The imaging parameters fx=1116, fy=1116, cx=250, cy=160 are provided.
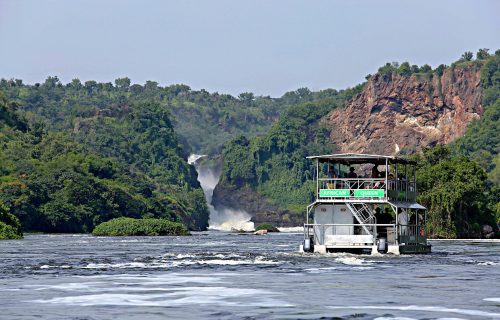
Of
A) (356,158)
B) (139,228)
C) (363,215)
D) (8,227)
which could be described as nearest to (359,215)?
(363,215)

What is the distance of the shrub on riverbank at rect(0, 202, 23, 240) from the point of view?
450 ft

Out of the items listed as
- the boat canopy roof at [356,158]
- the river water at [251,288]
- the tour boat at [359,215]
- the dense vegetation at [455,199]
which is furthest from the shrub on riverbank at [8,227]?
the boat canopy roof at [356,158]

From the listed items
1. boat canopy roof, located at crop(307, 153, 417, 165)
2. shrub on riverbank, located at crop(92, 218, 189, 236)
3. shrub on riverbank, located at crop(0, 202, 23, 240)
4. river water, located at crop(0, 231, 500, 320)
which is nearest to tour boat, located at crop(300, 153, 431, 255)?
boat canopy roof, located at crop(307, 153, 417, 165)

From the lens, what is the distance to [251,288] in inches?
2047

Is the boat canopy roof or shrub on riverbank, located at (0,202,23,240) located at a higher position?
the boat canopy roof

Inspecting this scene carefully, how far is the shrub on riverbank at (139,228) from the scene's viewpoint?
6762 inches

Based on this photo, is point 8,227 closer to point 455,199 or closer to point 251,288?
point 455,199

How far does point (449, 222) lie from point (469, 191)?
5.30 m

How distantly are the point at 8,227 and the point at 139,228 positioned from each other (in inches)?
1391

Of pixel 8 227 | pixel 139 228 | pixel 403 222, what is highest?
pixel 139 228

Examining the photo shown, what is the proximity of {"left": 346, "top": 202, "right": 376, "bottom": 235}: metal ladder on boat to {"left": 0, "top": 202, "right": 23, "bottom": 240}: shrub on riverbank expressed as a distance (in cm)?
6548

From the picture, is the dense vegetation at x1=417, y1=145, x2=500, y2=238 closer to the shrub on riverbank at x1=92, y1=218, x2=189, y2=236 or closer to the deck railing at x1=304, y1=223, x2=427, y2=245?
the shrub on riverbank at x1=92, y1=218, x2=189, y2=236

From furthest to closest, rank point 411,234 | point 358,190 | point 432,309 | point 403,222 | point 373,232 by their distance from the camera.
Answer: point 411,234
point 403,222
point 373,232
point 358,190
point 432,309

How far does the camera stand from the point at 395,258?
77000 millimetres
